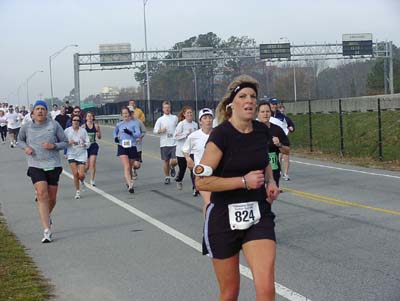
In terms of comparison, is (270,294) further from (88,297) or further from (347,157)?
(347,157)

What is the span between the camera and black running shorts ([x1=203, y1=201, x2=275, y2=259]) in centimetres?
479

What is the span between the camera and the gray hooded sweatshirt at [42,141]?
973 cm

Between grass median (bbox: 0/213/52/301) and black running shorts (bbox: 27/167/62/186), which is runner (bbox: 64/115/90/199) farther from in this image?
grass median (bbox: 0/213/52/301)

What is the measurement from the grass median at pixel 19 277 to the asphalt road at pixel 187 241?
0.44 ft

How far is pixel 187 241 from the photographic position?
9.39 meters

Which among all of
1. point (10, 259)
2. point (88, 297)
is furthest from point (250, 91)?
point (10, 259)

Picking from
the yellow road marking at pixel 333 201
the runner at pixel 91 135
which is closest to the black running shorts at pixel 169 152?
the runner at pixel 91 135

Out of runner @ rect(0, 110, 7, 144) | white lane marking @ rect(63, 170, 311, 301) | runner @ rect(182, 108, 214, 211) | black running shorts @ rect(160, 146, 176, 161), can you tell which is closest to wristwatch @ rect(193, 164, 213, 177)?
white lane marking @ rect(63, 170, 311, 301)

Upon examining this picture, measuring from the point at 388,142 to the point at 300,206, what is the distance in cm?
1564

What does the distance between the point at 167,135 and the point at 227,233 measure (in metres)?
11.7

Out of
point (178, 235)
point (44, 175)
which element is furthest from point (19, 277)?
point (178, 235)

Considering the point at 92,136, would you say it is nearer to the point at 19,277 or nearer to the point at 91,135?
the point at 91,135

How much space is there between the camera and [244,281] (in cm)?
707

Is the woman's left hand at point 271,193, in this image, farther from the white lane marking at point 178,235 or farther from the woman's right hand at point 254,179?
the white lane marking at point 178,235
